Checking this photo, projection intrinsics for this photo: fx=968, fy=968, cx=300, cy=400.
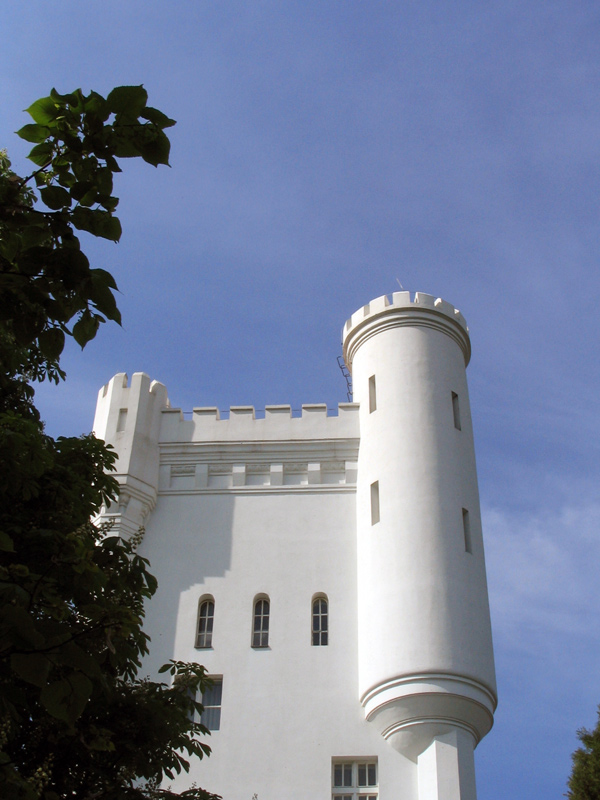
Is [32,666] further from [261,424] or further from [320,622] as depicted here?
[261,424]

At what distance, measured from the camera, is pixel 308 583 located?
70.3 feet

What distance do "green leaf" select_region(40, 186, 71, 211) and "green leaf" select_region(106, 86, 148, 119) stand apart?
422 millimetres

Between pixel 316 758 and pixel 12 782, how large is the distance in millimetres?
14667

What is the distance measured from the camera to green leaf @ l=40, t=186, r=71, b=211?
4.24 metres

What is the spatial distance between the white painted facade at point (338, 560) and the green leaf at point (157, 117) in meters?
15.9

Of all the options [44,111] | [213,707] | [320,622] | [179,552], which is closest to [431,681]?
[320,622]

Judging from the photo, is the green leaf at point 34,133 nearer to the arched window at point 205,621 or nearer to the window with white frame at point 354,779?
the window with white frame at point 354,779

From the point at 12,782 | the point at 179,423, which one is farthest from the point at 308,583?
the point at 12,782

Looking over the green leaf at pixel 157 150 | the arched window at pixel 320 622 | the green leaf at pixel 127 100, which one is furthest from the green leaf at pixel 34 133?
the arched window at pixel 320 622

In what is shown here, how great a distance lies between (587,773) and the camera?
2255 cm

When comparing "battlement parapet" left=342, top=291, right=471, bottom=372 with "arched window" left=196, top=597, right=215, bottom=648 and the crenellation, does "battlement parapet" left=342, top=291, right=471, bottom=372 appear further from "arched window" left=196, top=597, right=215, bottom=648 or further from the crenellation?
"arched window" left=196, top=597, right=215, bottom=648

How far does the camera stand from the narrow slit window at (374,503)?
847 inches

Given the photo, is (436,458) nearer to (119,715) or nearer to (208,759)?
(208,759)

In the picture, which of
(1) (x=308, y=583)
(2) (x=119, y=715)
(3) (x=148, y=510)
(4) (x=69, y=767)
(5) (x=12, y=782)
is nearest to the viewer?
(5) (x=12, y=782)
